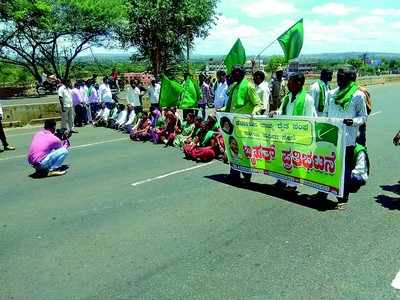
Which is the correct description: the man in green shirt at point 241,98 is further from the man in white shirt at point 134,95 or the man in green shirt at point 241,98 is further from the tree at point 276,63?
the man in white shirt at point 134,95

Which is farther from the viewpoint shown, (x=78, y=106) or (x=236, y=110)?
(x=78, y=106)

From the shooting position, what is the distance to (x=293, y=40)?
8.09 metres

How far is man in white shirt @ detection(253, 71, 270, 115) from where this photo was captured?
1106 centimetres

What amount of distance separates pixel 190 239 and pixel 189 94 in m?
7.89

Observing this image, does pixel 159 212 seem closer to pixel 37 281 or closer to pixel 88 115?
pixel 37 281

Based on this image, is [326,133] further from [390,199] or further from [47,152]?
[47,152]

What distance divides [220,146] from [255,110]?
2807mm

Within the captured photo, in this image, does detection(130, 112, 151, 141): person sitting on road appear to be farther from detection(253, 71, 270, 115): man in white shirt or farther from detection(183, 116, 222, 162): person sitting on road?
detection(253, 71, 270, 115): man in white shirt

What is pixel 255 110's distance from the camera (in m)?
8.24

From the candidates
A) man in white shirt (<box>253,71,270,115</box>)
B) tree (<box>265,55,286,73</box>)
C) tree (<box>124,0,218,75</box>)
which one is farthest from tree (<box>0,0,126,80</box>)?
man in white shirt (<box>253,71,270,115</box>)

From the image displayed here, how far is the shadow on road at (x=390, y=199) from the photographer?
23.3ft

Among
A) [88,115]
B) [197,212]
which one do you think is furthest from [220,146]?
[88,115]

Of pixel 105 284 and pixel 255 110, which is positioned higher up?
pixel 255 110

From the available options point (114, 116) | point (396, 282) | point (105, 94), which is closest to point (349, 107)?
point (396, 282)
